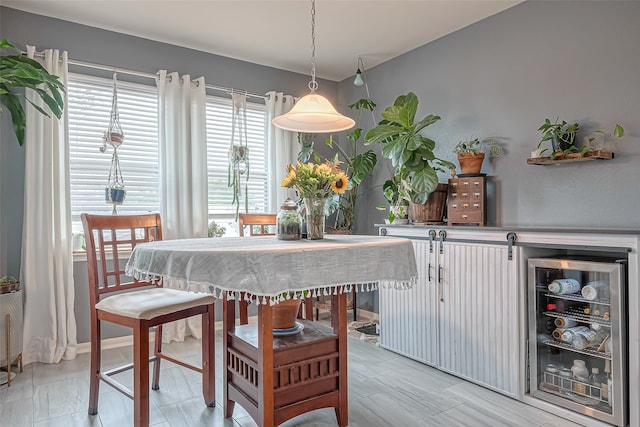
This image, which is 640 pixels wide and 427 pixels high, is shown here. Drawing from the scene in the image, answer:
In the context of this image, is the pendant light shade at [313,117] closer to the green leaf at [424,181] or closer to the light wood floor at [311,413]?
the green leaf at [424,181]

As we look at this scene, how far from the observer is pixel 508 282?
2.32 m

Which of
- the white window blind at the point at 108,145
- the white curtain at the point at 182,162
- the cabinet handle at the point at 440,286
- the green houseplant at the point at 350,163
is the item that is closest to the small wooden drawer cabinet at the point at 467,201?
the cabinet handle at the point at 440,286

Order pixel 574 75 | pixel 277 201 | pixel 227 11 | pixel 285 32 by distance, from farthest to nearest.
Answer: pixel 277 201
pixel 285 32
pixel 227 11
pixel 574 75

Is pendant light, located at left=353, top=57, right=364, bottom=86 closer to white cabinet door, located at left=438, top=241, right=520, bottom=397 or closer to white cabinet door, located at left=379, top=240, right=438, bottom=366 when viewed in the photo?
white cabinet door, located at left=379, top=240, right=438, bottom=366

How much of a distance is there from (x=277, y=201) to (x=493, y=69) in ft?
7.42

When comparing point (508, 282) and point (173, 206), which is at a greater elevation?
point (173, 206)

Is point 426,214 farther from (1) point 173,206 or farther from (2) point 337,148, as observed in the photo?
(1) point 173,206

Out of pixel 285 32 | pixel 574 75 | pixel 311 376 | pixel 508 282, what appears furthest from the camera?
pixel 285 32

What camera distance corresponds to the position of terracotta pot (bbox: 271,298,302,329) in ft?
6.45

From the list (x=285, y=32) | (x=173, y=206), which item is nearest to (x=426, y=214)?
(x=285, y=32)

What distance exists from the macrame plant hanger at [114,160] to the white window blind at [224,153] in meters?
0.78

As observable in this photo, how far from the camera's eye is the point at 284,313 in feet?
6.49

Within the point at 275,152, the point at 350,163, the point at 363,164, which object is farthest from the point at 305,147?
the point at 363,164

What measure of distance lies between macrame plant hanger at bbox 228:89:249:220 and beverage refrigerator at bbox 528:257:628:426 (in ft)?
8.54
